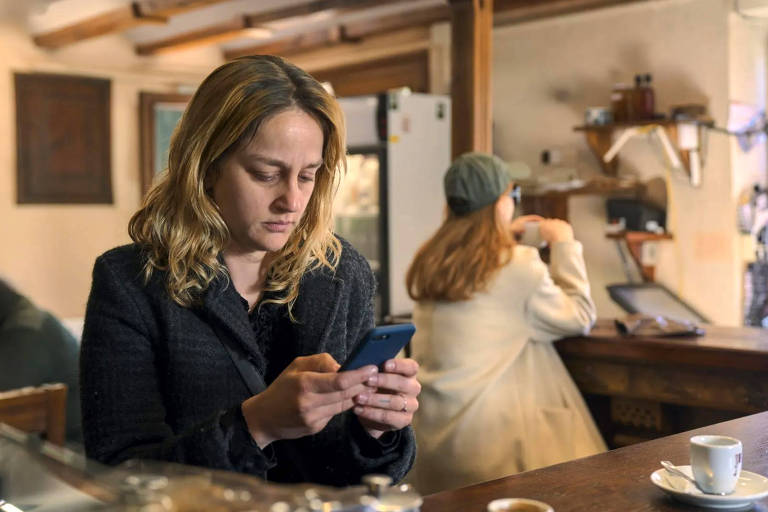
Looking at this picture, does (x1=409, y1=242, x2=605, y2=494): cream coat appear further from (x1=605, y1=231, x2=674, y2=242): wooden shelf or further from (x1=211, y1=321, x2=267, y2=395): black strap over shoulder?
(x1=605, y1=231, x2=674, y2=242): wooden shelf

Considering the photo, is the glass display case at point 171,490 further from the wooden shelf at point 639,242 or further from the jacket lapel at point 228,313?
the wooden shelf at point 639,242

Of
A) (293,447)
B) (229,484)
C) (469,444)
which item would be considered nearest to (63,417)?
(469,444)

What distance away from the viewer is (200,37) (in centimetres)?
670

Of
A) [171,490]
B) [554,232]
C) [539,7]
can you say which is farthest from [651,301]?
[171,490]

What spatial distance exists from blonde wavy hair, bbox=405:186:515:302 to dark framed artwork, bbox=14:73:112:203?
491 centimetres

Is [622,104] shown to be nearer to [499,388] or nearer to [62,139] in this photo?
[499,388]

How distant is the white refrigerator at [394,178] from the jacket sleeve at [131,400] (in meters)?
3.83

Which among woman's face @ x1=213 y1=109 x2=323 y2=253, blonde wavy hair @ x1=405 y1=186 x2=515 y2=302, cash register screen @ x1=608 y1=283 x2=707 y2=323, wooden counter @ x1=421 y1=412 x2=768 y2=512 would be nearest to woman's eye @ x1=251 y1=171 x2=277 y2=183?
woman's face @ x1=213 y1=109 x2=323 y2=253

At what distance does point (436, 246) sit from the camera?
3.08 meters

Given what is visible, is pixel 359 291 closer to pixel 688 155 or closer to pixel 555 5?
pixel 688 155

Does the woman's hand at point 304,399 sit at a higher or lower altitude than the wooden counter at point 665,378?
higher

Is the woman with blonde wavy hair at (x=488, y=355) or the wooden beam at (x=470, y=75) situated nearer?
the woman with blonde wavy hair at (x=488, y=355)

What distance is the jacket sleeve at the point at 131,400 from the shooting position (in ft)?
4.60

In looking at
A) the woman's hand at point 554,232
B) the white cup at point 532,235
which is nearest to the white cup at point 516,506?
the woman's hand at point 554,232
